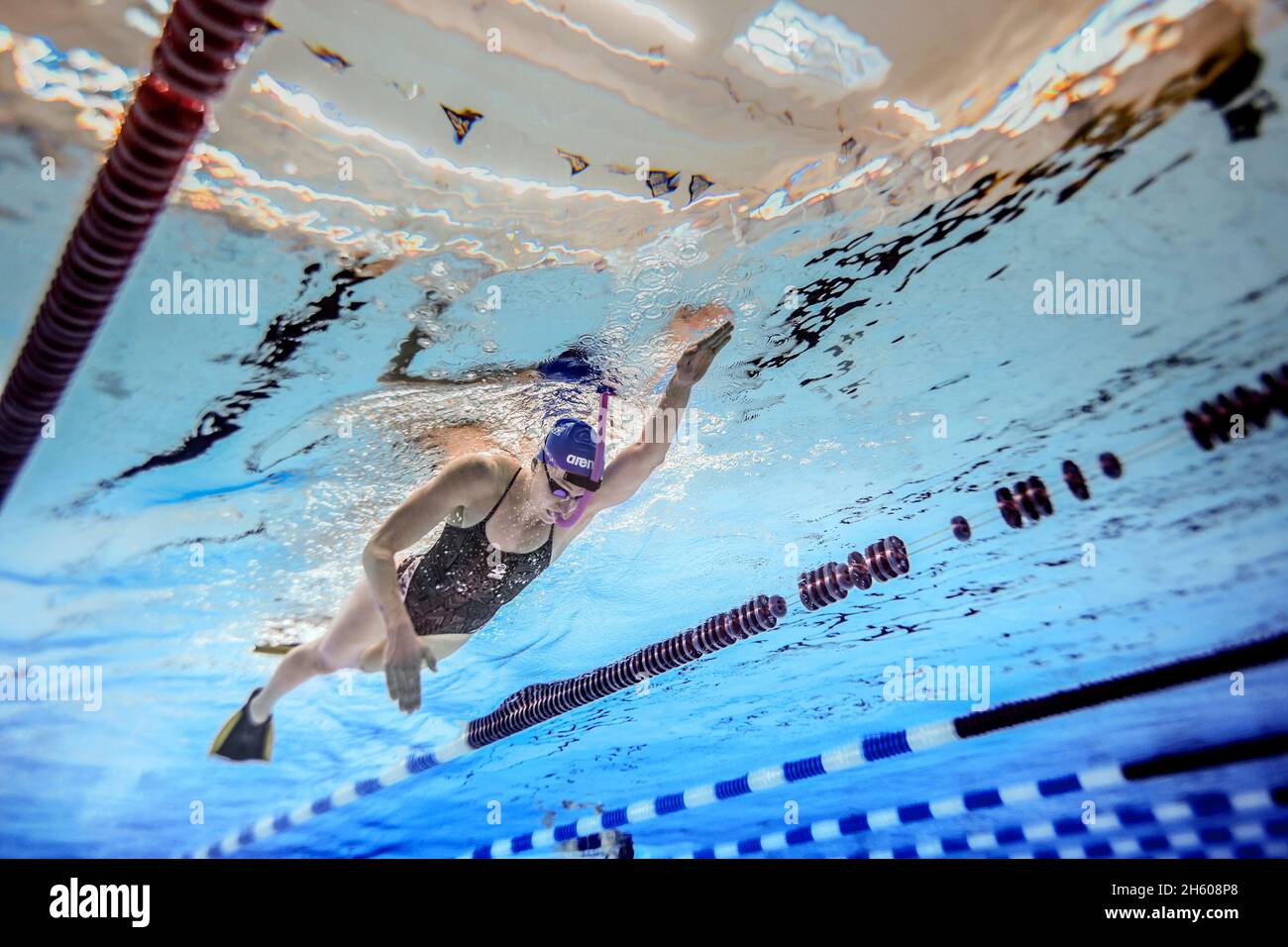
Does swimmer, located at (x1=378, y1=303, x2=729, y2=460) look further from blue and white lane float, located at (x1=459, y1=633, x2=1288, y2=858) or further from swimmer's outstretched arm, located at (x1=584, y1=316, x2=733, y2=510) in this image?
blue and white lane float, located at (x1=459, y1=633, x2=1288, y2=858)

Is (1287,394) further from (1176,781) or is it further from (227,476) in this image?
(227,476)

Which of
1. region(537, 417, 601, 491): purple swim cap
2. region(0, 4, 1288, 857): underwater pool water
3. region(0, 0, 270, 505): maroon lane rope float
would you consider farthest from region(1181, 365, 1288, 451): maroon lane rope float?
region(0, 0, 270, 505): maroon lane rope float

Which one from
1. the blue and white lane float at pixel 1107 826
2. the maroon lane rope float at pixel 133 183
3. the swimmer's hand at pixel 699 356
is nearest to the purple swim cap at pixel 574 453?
the swimmer's hand at pixel 699 356

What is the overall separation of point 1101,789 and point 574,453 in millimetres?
9532

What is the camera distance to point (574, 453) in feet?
15.0

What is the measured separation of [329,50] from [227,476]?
12.6 feet

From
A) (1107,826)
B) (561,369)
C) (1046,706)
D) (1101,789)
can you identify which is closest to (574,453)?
(561,369)

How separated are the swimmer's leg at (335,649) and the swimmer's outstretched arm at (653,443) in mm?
1889

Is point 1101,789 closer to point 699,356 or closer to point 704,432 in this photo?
point 704,432

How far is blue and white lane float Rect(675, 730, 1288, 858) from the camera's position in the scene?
28.6 feet

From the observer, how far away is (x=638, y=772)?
1203 centimetres

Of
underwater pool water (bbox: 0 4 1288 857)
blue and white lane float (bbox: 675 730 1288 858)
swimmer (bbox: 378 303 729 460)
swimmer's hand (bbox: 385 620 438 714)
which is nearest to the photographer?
swimmer's hand (bbox: 385 620 438 714)

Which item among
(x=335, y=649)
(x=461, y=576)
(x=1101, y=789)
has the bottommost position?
(x=1101, y=789)
